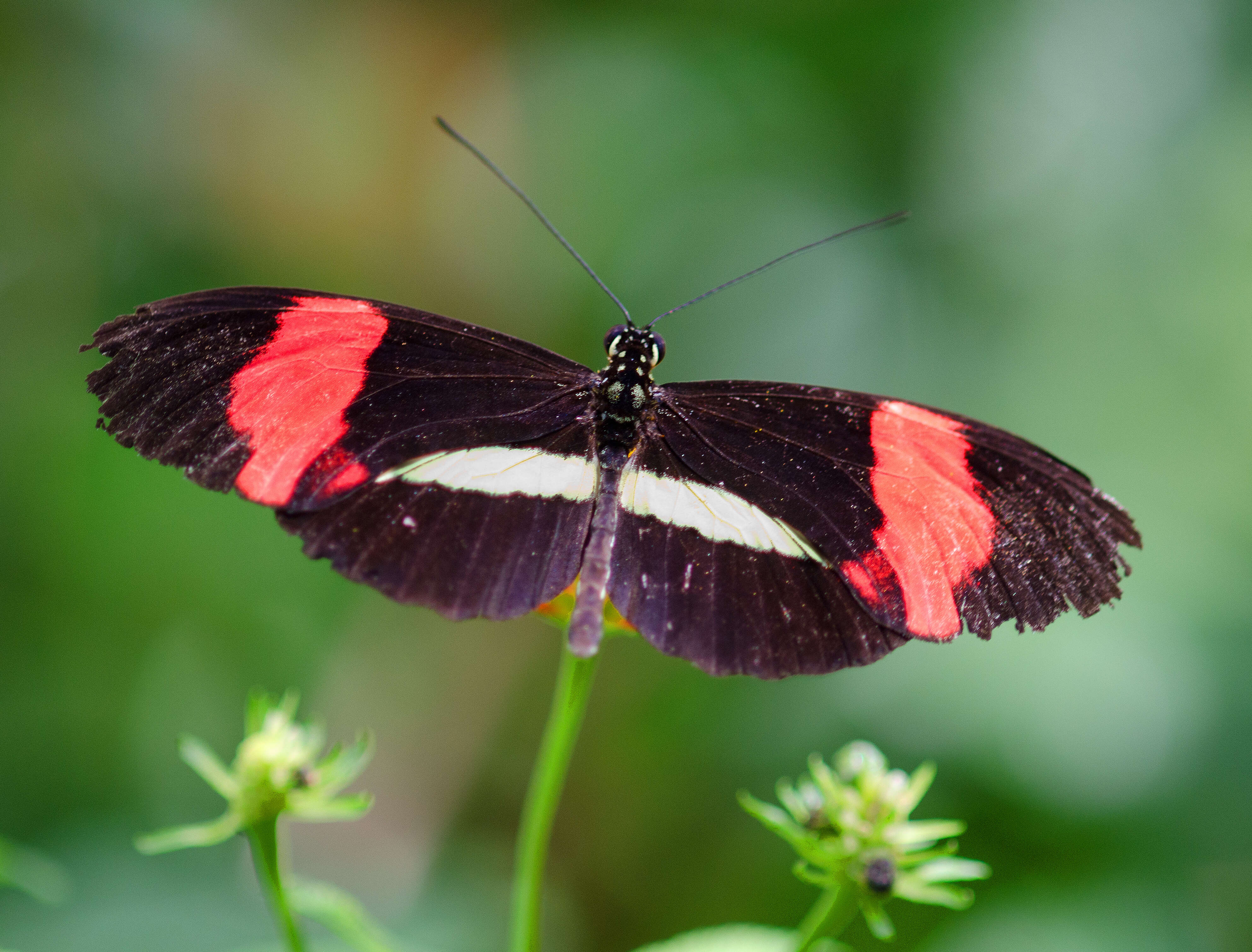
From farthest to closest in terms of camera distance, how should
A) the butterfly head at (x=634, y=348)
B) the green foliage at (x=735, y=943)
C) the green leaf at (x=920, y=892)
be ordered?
the green foliage at (x=735, y=943) → the butterfly head at (x=634, y=348) → the green leaf at (x=920, y=892)

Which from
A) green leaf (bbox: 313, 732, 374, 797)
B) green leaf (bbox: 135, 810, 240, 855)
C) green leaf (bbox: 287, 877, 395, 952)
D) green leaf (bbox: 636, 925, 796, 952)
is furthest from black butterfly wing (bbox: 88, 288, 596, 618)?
green leaf (bbox: 636, 925, 796, 952)

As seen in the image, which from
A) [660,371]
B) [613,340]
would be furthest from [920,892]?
[660,371]

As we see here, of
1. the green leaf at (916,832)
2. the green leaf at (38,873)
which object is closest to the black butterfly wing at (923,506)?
the green leaf at (916,832)

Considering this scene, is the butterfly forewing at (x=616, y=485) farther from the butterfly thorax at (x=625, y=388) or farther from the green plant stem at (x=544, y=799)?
the green plant stem at (x=544, y=799)

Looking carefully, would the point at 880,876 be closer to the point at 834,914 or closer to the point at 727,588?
the point at 834,914

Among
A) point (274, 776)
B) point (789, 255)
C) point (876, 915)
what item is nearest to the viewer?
point (876, 915)
